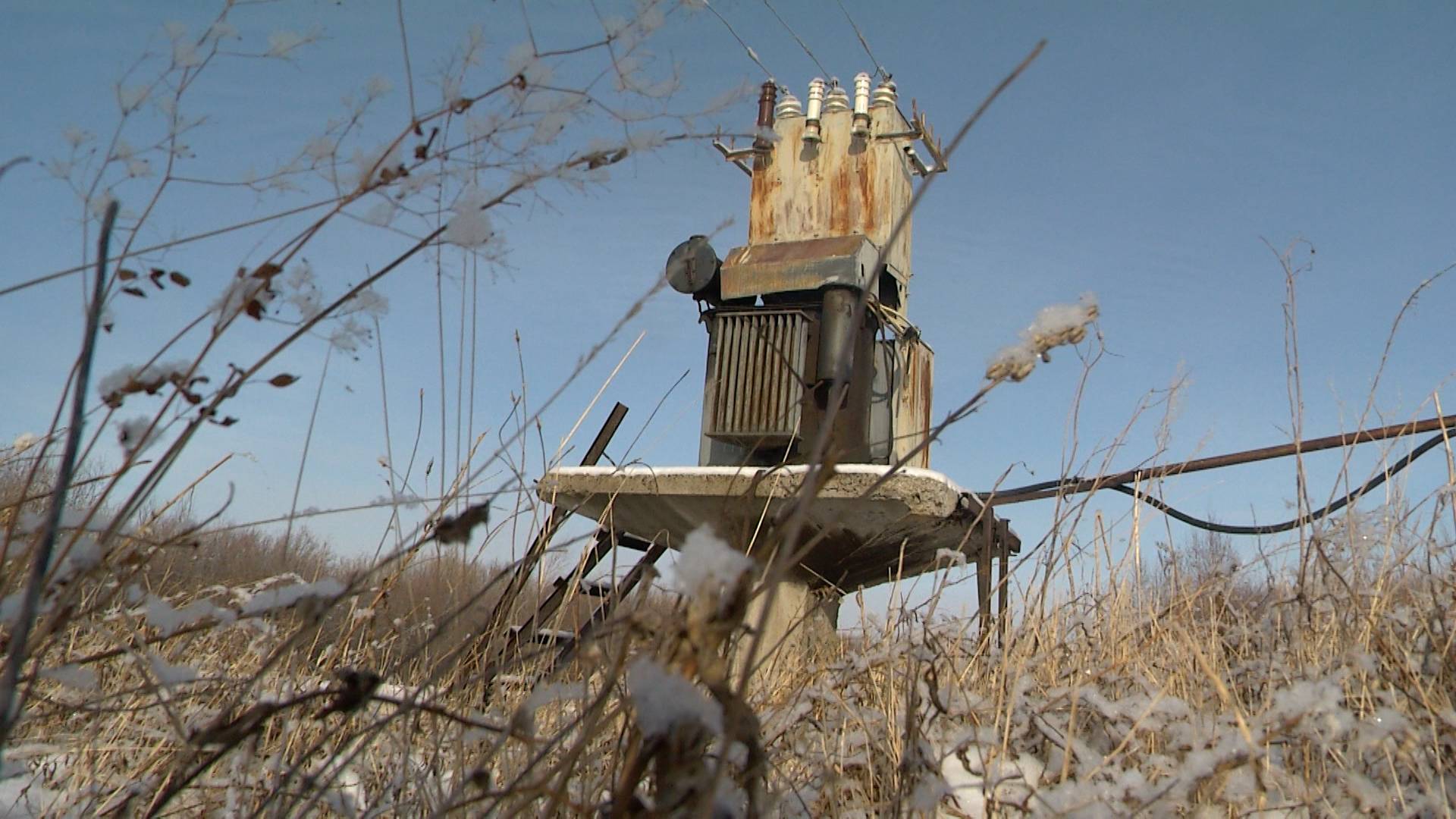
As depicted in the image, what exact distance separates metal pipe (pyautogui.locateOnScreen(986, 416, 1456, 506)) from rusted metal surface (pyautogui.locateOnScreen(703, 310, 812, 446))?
1.12 m

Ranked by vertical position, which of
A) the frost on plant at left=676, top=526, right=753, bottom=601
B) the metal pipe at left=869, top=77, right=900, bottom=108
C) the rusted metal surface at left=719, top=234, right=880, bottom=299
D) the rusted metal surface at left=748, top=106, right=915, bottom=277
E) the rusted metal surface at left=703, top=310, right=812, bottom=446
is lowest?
the frost on plant at left=676, top=526, right=753, bottom=601

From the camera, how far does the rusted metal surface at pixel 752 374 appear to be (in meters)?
4.68

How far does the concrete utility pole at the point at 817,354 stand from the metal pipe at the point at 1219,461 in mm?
245

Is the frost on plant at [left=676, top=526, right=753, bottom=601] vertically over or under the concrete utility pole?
under

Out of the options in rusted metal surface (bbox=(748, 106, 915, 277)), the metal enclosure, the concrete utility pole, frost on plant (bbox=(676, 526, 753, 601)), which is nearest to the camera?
frost on plant (bbox=(676, 526, 753, 601))

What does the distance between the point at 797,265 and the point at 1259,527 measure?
95.0 inches

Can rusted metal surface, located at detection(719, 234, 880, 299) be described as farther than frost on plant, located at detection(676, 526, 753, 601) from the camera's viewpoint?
Yes

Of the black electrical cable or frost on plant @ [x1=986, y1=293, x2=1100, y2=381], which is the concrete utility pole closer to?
the black electrical cable

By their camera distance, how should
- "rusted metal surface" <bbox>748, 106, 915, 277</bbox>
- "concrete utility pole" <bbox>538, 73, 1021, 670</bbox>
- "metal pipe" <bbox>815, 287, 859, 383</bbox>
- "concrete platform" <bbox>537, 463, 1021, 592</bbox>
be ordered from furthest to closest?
1. "rusted metal surface" <bbox>748, 106, 915, 277</bbox>
2. "metal pipe" <bbox>815, 287, 859, 383</bbox>
3. "concrete utility pole" <bbox>538, 73, 1021, 670</bbox>
4. "concrete platform" <bbox>537, 463, 1021, 592</bbox>

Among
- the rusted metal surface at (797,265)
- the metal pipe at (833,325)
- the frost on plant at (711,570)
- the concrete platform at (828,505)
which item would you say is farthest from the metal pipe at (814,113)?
the frost on plant at (711,570)

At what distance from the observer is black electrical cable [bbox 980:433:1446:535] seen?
211cm

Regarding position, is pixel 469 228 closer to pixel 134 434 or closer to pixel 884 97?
pixel 134 434

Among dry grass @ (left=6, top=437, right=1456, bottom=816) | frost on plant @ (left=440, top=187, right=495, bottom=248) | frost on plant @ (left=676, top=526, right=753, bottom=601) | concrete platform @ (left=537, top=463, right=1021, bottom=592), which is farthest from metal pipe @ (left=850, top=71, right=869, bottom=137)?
frost on plant @ (left=676, top=526, right=753, bottom=601)

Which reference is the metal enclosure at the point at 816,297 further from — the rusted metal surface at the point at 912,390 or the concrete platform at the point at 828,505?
the concrete platform at the point at 828,505
